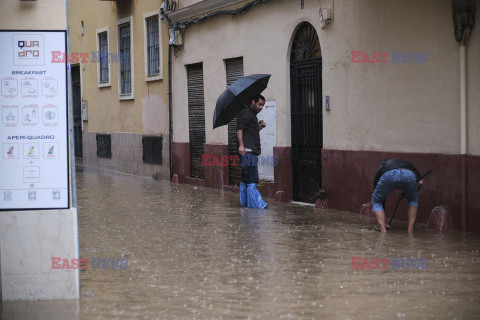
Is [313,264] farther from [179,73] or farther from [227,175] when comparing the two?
[179,73]

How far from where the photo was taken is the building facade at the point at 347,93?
1016 cm

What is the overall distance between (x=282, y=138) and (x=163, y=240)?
4.78 m

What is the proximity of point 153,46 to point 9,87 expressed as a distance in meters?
14.2

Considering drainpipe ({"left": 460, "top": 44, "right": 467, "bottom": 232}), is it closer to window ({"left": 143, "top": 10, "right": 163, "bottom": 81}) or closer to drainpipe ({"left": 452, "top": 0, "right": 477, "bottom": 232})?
drainpipe ({"left": 452, "top": 0, "right": 477, "bottom": 232})

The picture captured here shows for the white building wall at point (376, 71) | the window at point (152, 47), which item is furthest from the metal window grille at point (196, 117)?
the white building wall at point (376, 71)

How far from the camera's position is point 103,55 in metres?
24.0

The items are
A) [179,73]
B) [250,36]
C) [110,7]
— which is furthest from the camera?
[110,7]

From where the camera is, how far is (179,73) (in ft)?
61.7

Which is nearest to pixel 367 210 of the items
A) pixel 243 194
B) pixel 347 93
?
pixel 347 93

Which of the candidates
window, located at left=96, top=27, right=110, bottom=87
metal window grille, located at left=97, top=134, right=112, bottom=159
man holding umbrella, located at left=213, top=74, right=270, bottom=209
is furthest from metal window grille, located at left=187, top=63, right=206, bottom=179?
metal window grille, located at left=97, top=134, right=112, bottom=159

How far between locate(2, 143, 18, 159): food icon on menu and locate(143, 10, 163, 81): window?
1339 centimetres

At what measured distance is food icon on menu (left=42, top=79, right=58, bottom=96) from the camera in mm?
6406

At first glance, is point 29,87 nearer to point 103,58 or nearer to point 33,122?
point 33,122

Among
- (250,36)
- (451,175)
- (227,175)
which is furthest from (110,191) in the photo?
(451,175)
